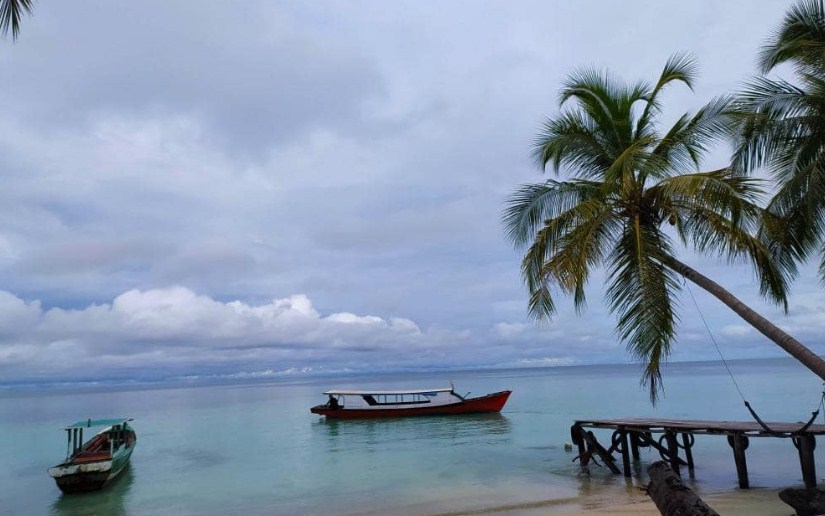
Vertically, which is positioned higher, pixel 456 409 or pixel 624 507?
pixel 624 507

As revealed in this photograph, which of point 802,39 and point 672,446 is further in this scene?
point 672,446

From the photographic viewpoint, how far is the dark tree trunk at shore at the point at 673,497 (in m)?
2.84

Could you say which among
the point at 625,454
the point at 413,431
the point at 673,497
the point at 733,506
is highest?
the point at 673,497

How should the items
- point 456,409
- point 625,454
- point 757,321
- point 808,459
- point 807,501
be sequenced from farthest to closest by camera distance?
point 456,409, point 625,454, point 808,459, point 807,501, point 757,321

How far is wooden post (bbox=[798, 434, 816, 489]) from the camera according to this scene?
12.6m

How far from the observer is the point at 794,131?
30.8 ft

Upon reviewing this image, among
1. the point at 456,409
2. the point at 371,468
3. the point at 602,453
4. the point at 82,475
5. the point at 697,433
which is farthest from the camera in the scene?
the point at 456,409

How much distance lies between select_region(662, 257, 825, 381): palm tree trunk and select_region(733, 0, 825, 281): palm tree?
49.3 inches

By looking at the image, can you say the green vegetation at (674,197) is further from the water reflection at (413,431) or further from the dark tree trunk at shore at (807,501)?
the water reflection at (413,431)

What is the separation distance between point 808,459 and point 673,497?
40.8 ft

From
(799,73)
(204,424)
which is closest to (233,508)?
(799,73)

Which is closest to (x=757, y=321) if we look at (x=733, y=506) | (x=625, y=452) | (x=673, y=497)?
(x=733, y=506)

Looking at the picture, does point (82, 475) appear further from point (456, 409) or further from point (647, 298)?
point (456, 409)

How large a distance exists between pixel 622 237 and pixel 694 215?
4.07 ft
